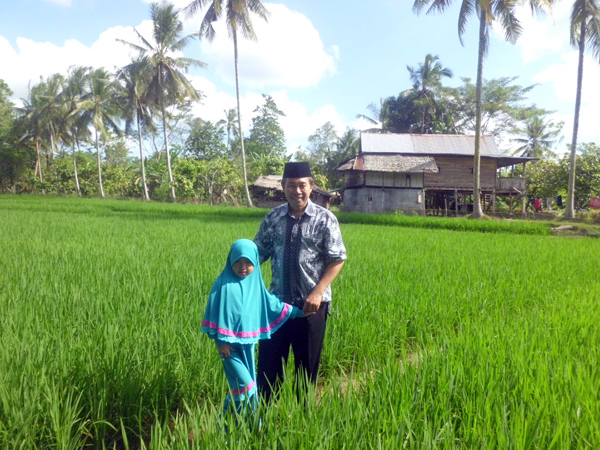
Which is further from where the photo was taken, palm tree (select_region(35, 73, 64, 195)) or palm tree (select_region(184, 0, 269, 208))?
palm tree (select_region(35, 73, 64, 195))

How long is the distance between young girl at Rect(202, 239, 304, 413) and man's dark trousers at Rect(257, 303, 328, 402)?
24 cm

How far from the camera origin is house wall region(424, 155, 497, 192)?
19.8 m

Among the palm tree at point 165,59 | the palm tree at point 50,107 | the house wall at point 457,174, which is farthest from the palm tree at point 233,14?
the palm tree at point 50,107

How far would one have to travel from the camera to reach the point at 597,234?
10.7 metres

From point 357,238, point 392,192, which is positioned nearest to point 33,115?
point 392,192

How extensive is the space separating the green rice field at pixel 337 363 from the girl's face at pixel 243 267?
1.55 feet

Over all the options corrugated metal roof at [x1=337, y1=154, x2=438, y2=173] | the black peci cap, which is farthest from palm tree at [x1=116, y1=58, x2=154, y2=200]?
the black peci cap

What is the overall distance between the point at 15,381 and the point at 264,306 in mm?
1155

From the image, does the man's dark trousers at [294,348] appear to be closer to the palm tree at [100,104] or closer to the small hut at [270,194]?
the small hut at [270,194]

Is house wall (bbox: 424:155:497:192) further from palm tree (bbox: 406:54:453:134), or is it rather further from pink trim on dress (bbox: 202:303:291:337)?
pink trim on dress (bbox: 202:303:291:337)

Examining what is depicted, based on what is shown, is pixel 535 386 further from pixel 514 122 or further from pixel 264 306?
pixel 514 122

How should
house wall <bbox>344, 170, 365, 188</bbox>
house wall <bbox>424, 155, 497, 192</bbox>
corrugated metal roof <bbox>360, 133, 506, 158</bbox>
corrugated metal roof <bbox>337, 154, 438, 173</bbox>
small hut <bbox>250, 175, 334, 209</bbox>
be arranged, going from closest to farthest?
corrugated metal roof <bbox>337, 154, 438, 173</bbox> < house wall <bbox>424, 155, 497, 192</bbox> < house wall <bbox>344, 170, 365, 188</bbox> < corrugated metal roof <bbox>360, 133, 506, 158</bbox> < small hut <bbox>250, 175, 334, 209</bbox>

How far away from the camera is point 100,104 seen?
2650 cm

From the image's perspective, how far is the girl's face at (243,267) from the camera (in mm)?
1457
